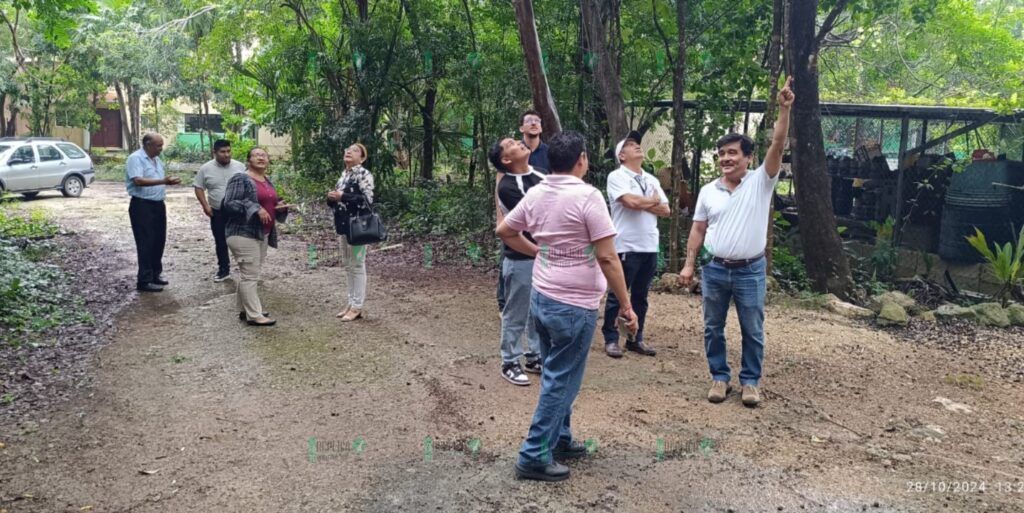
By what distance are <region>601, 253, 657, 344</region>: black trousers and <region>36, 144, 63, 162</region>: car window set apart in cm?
1752

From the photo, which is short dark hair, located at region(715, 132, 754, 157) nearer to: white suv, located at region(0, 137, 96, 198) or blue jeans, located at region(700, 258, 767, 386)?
blue jeans, located at region(700, 258, 767, 386)

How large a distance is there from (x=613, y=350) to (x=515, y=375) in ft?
3.19

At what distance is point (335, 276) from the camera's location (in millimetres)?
9141

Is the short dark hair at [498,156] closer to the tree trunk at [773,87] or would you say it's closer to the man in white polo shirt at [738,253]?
the man in white polo shirt at [738,253]

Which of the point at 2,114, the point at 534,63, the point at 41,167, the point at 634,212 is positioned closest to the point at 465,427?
the point at 634,212

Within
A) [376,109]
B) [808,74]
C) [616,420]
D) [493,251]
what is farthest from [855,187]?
[616,420]

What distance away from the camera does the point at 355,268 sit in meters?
6.70

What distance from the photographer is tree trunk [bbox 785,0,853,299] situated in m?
8.74

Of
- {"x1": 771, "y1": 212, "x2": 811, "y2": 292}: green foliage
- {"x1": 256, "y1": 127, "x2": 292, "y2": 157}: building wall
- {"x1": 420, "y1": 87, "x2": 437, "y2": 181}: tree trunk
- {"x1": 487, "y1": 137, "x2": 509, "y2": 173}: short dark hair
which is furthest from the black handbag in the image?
{"x1": 256, "y1": 127, "x2": 292, "y2": 157}: building wall

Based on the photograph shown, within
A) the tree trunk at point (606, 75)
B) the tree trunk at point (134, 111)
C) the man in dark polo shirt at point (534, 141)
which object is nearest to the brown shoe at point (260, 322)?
the man in dark polo shirt at point (534, 141)

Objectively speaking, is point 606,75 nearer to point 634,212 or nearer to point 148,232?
point 634,212

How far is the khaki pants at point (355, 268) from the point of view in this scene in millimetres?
6578

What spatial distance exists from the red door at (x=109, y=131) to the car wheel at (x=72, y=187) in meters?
22.1

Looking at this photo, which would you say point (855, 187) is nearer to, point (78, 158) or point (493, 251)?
point (493, 251)
